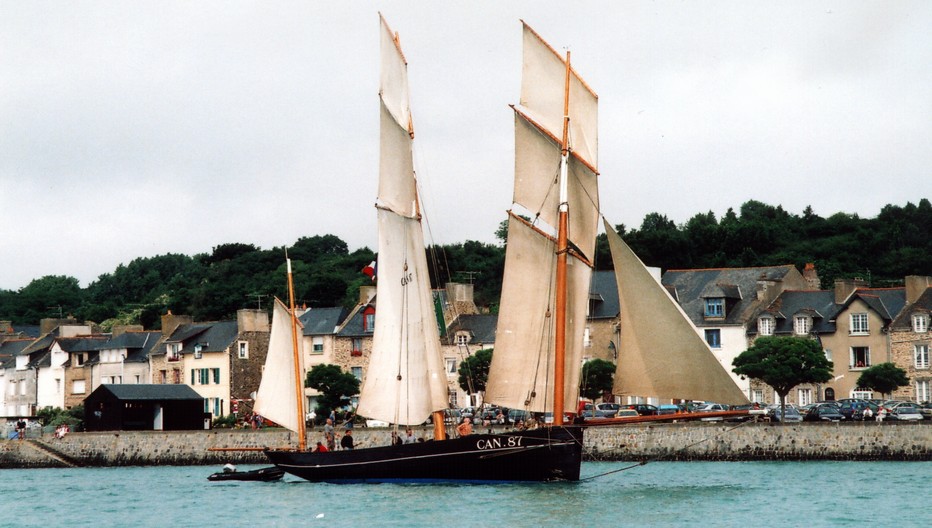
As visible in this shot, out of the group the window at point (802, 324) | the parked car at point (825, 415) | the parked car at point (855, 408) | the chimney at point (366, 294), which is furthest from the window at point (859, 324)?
the chimney at point (366, 294)

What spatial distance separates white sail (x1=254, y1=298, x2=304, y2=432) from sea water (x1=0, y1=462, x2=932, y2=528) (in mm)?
2691

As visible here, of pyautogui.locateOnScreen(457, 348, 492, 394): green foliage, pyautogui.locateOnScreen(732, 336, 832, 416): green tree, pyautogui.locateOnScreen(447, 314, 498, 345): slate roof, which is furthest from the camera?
pyautogui.locateOnScreen(447, 314, 498, 345): slate roof

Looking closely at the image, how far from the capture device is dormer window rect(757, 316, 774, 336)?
7862 centimetres

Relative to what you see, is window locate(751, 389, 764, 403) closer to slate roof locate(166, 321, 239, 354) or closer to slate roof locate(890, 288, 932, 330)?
slate roof locate(890, 288, 932, 330)

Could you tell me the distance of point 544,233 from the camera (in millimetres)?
44469

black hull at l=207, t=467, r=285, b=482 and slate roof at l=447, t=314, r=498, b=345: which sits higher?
slate roof at l=447, t=314, r=498, b=345

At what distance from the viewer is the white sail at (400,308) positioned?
153ft

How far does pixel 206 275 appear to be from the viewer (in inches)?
6132

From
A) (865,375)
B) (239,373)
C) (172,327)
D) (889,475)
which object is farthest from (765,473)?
(172,327)

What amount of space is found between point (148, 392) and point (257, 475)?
26982mm

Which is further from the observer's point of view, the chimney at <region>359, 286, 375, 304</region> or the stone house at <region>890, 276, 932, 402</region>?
the chimney at <region>359, 286, 375, 304</region>

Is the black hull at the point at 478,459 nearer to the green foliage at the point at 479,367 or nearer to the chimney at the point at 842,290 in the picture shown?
the green foliage at the point at 479,367

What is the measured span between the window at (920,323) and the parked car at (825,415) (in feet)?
49.3

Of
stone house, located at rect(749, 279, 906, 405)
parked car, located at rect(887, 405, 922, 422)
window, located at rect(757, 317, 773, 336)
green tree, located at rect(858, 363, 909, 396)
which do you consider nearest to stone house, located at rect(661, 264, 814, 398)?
window, located at rect(757, 317, 773, 336)
